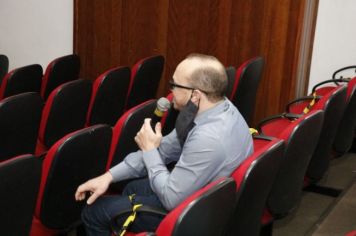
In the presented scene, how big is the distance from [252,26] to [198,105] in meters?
2.36

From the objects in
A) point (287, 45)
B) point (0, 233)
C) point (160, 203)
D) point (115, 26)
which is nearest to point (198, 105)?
point (160, 203)

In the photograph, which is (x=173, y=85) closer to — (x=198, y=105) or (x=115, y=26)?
(x=198, y=105)

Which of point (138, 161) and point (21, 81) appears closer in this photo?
point (138, 161)

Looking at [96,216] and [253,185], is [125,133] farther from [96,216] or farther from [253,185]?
[253,185]

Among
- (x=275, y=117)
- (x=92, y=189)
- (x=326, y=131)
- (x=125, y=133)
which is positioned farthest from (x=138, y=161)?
(x=275, y=117)

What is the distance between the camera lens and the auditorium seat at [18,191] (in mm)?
1656

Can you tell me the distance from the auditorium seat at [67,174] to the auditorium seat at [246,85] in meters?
1.42

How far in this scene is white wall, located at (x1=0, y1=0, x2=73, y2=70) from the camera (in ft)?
17.4

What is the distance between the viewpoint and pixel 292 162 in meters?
2.27

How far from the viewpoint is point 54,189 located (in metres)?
2.06

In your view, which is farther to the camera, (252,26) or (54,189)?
(252,26)

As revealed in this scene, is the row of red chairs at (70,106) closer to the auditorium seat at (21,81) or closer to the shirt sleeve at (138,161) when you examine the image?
the auditorium seat at (21,81)

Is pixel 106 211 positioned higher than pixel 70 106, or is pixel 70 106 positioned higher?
pixel 70 106

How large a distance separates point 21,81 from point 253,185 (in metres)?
2.25
